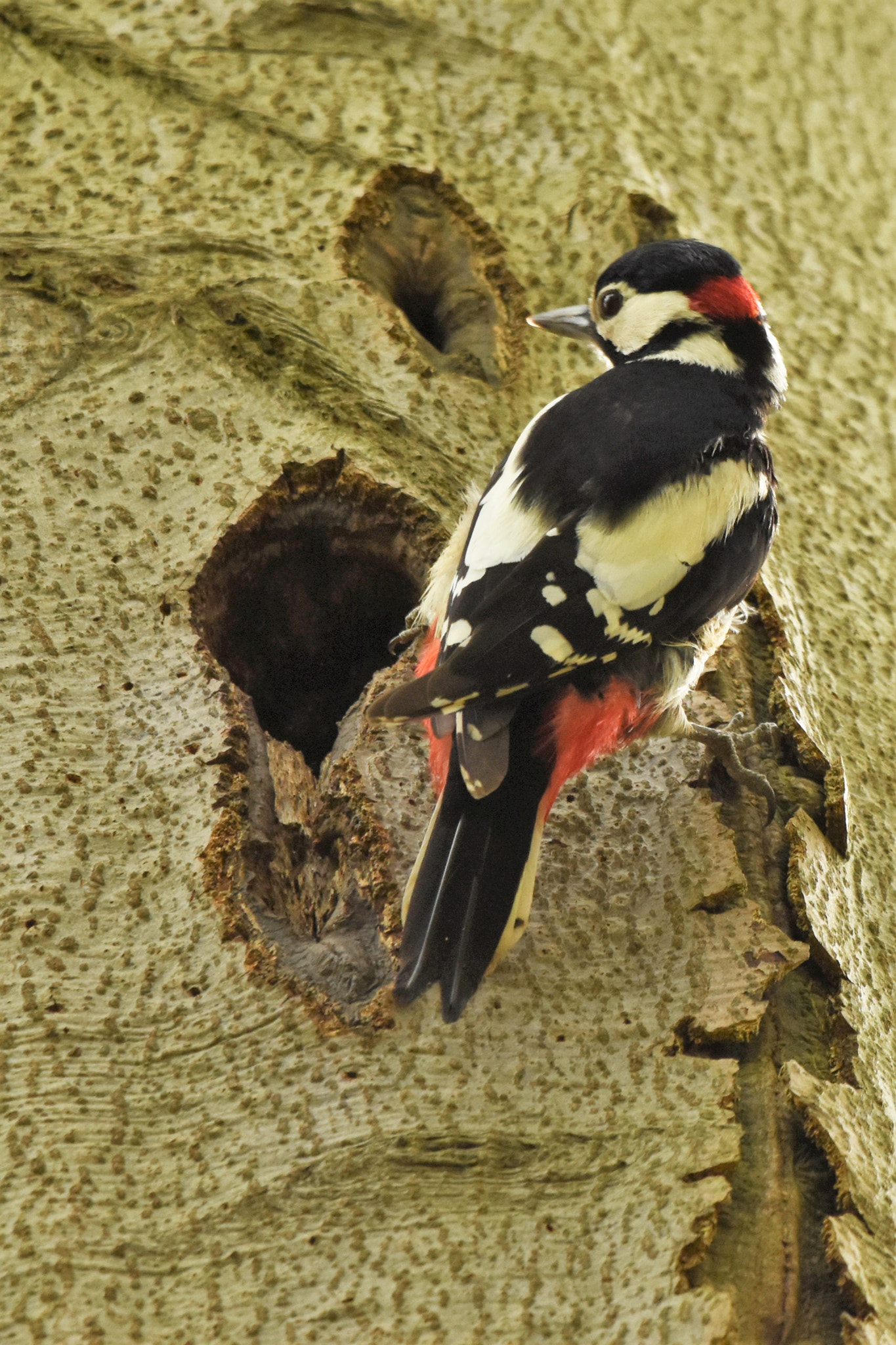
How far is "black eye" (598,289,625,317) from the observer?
86.2 inches

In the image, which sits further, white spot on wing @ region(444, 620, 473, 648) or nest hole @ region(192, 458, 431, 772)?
nest hole @ region(192, 458, 431, 772)

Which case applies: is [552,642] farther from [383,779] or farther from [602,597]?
[383,779]

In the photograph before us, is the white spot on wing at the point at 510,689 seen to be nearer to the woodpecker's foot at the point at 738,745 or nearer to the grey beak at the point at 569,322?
the woodpecker's foot at the point at 738,745

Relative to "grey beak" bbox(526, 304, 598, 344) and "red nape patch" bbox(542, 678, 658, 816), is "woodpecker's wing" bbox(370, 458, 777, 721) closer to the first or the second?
"red nape patch" bbox(542, 678, 658, 816)

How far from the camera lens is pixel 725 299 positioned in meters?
2.22

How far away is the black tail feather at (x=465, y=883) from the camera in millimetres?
1439

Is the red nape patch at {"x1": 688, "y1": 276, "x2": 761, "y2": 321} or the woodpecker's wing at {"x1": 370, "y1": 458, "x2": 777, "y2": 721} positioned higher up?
the red nape patch at {"x1": 688, "y1": 276, "x2": 761, "y2": 321}

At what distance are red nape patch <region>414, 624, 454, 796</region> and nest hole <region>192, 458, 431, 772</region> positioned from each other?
17 cm

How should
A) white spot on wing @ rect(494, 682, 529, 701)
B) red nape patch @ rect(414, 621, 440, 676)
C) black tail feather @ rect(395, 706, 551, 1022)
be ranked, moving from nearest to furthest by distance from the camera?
black tail feather @ rect(395, 706, 551, 1022) < white spot on wing @ rect(494, 682, 529, 701) < red nape patch @ rect(414, 621, 440, 676)

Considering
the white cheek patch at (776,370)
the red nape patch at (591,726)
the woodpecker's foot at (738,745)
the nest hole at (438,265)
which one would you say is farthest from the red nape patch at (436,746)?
the white cheek patch at (776,370)

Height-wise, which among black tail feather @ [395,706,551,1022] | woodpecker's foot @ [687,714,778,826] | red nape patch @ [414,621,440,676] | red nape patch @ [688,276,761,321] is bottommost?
black tail feather @ [395,706,551,1022]

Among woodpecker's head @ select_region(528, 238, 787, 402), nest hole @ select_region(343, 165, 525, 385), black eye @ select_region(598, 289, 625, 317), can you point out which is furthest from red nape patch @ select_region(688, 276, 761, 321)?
nest hole @ select_region(343, 165, 525, 385)

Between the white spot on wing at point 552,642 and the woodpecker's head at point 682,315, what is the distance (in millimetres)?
691

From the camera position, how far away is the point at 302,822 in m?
1.69
